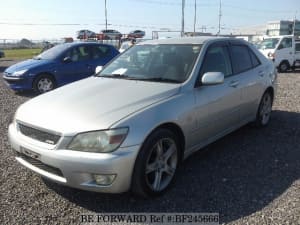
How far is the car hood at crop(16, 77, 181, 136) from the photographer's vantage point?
3.33 meters

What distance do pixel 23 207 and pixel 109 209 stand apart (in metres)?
0.87

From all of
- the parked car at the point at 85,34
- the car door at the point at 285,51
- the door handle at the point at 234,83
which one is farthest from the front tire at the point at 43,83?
the parked car at the point at 85,34

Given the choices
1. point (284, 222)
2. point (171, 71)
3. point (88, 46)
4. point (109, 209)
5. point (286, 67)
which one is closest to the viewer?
point (284, 222)

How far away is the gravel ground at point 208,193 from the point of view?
3.38 metres

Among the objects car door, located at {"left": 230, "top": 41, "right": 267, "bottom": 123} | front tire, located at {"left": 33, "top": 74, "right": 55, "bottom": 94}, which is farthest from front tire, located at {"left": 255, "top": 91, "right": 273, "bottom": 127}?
front tire, located at {"left": 33, "top": 74, "right": 55, "bottom": 94}

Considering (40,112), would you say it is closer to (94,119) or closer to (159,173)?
(94,119)

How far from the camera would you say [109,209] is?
349cm

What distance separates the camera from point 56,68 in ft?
33.6

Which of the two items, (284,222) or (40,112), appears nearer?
(284,222)

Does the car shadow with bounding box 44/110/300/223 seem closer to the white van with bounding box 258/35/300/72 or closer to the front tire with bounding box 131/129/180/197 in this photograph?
the front tire with bounding box 131/129/180/197

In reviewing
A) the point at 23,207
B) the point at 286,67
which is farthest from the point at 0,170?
the point at 286,67

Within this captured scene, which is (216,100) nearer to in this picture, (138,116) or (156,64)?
(156,64)

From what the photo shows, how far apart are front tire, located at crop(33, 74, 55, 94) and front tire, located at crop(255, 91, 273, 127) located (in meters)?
6.41

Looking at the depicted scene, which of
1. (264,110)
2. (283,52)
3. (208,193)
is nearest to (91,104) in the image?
(208,193)
